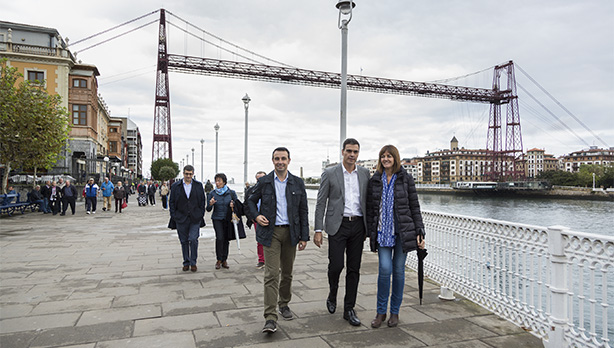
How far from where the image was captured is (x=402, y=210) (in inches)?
162

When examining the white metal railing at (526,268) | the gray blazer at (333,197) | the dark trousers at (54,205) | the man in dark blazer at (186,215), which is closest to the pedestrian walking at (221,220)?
the man in dark blazer at (186,215)

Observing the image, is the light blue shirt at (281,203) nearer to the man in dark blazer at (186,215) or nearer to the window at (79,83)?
the man in dark blazer at (186,215)

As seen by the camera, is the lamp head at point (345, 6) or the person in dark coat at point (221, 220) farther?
the lamp head at point (345, 6)

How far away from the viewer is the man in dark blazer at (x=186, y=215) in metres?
6.76

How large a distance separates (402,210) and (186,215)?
396 cm

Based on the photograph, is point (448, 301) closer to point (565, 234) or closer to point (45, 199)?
point (565, 234)

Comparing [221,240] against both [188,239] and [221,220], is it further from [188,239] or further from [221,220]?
[188,239]

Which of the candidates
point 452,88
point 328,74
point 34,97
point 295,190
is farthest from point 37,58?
point 452,88

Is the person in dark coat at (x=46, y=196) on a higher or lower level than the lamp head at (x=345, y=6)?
lower

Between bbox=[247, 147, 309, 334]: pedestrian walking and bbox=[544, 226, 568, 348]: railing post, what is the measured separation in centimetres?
225

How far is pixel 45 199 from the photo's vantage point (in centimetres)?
1830

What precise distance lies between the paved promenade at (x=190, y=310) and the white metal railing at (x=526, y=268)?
219 mm

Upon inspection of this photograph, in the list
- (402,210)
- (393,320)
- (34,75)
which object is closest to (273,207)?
(402,210)

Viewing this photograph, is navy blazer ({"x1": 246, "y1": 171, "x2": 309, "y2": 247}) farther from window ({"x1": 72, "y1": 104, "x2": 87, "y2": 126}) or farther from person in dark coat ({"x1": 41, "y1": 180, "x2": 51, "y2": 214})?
window ({"x1": 72, "y1": 104, "x2": 87, "y2": 126})
